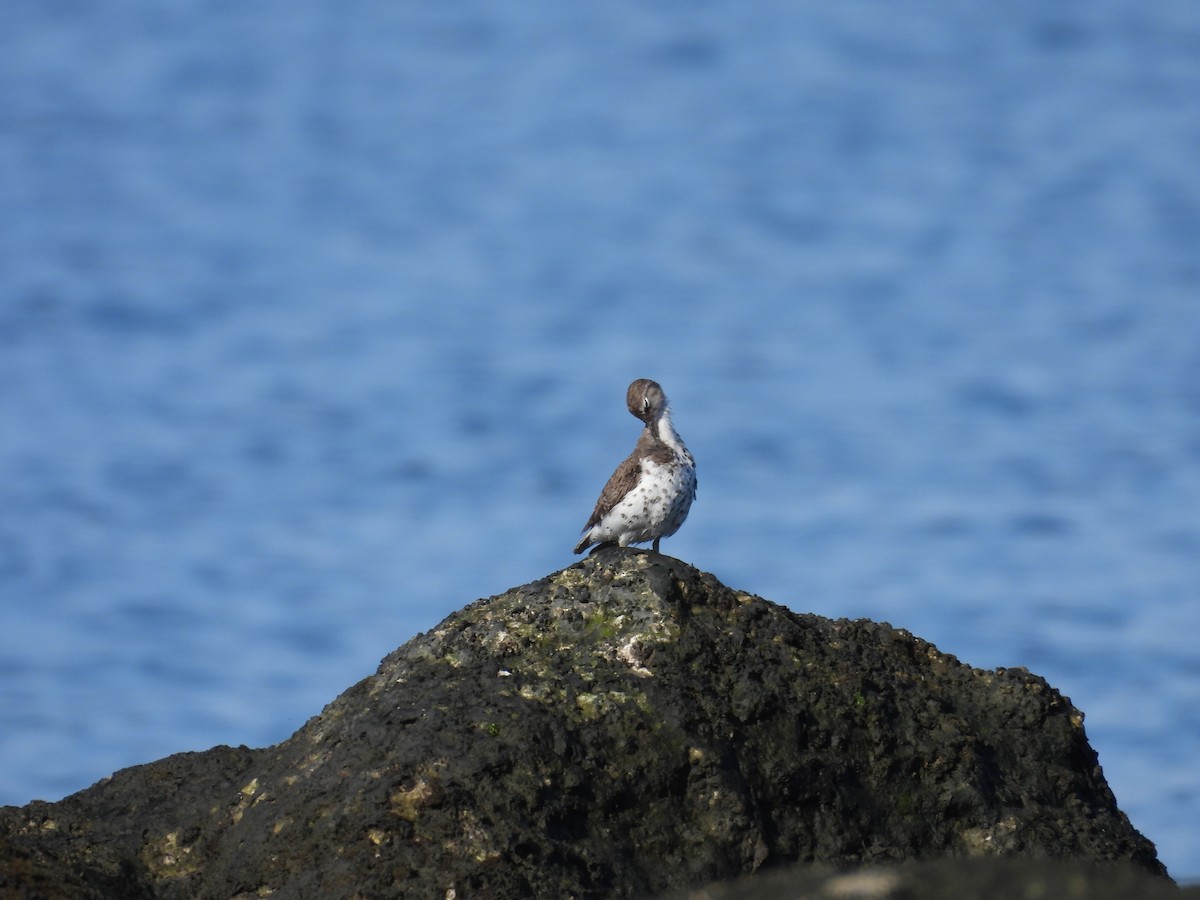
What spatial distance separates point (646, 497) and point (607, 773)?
3.80 metres

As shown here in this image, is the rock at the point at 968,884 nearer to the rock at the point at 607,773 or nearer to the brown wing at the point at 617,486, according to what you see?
the rock at the point at 607,773

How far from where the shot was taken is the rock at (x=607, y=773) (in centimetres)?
794

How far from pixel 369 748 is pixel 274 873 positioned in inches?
33.1

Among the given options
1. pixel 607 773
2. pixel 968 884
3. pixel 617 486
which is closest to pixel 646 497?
pixel 617 486

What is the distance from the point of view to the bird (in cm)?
1185

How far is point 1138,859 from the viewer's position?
362 inches

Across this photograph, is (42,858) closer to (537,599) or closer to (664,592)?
(537,599)

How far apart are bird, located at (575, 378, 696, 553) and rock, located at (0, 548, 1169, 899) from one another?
2.17 meters

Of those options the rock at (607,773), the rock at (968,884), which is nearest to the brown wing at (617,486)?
the rock at (607,773)

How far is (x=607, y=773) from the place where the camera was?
8.33 m

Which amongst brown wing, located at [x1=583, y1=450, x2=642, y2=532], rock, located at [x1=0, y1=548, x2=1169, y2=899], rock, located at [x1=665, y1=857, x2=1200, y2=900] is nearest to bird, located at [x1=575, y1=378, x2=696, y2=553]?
brown wing, located at [x1=583, y1=450, x2=642, y2=532]

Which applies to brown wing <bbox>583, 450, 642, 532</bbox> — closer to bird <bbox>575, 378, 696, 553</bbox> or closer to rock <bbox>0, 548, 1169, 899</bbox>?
bird <bbox>575, 378, 696, 553</bbox>

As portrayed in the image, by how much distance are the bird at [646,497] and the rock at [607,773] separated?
7.13 feet

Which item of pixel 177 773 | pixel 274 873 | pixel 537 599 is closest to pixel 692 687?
pixel 537 599
